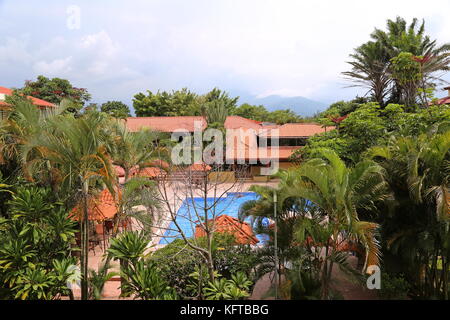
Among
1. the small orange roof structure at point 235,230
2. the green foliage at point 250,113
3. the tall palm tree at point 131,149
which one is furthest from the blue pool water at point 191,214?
the green foliage at point 250,113

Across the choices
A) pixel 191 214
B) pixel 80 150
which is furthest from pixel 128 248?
pixel 191 214

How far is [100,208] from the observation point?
9.95m

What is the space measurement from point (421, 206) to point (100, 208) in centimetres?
897

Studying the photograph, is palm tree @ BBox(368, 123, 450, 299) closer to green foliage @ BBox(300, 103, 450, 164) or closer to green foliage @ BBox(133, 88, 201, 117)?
green foliage @ BBox(300, 103, 450, 164)

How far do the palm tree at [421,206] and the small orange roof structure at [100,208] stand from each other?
5.44 m

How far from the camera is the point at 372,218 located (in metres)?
6.02

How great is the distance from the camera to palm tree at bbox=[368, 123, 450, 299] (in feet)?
16.5

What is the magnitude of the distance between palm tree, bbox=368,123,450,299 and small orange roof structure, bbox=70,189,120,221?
17.8ft

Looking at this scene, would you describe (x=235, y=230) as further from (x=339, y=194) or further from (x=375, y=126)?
(x=375, y=126)

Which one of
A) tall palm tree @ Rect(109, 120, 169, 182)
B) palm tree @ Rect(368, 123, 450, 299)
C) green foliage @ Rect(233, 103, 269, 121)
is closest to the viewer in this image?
palm tree @ Rect(368, 123, 450, 299)

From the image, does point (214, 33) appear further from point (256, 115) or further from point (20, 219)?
point (256, 115)

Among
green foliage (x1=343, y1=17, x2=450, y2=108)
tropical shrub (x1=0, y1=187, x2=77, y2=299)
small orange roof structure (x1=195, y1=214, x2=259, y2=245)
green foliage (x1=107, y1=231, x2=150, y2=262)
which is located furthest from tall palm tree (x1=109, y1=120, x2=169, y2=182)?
green foliage (x1=343, y1=17, x2=450, y2=108)

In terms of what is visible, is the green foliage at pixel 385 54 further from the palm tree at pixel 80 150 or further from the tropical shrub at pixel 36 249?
the tropical shrub at pixel 36 249
